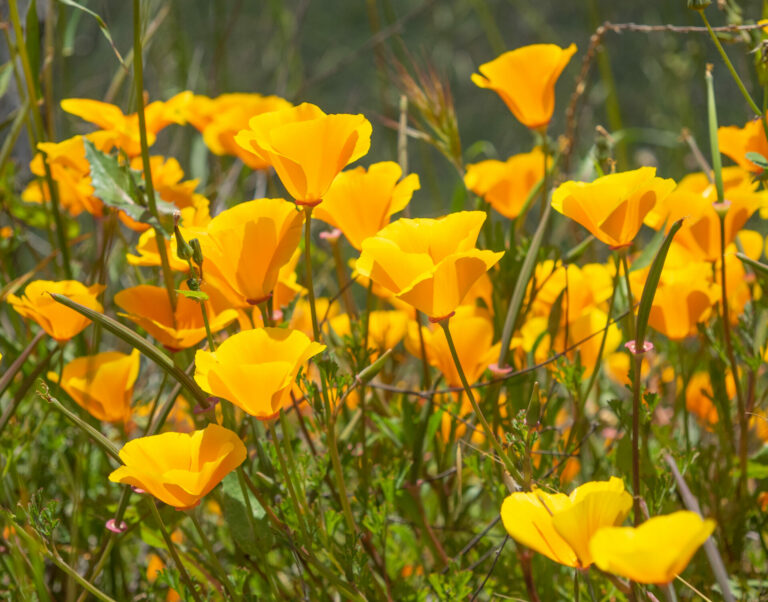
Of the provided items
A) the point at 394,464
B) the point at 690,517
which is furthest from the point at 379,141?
the point at 690,517

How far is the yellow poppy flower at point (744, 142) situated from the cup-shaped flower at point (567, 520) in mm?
386

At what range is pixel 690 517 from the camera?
0.32 m

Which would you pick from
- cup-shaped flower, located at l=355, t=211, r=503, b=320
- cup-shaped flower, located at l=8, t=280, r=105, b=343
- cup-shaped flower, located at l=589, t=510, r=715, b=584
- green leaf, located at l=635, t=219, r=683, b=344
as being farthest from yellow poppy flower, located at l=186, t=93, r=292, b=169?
cup-shaped flower, located at l=589, t=510, r=715, b=584

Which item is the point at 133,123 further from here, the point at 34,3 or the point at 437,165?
the point at 437,165

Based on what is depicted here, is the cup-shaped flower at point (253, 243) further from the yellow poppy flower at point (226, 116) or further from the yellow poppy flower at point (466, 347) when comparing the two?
the yellow poppy flower at point (226, 116)

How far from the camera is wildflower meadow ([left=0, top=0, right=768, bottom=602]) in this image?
48cm

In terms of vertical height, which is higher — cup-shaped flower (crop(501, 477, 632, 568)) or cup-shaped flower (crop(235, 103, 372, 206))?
cup-shaped flower (crop(235, 103, 372, 206))

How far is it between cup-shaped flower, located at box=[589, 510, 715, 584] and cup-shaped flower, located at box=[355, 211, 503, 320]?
18cm

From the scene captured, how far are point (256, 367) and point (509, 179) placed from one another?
1.62 ft

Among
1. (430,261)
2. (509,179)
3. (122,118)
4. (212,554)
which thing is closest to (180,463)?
(212,554)

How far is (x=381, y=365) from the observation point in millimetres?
513

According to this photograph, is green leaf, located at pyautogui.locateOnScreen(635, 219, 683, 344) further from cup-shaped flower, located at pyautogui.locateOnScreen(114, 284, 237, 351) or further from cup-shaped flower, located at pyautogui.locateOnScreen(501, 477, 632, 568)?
cup-shaped flower, located at pyautogui.locateOnScreen(114, 284, 237, 351)

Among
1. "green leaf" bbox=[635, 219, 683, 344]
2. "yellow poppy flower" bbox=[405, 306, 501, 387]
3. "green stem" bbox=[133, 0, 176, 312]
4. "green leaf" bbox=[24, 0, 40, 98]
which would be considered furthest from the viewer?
"green leaf" bbox=[24, 0, 40, 98]

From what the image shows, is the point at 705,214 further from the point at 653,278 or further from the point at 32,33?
the point at 32,33
